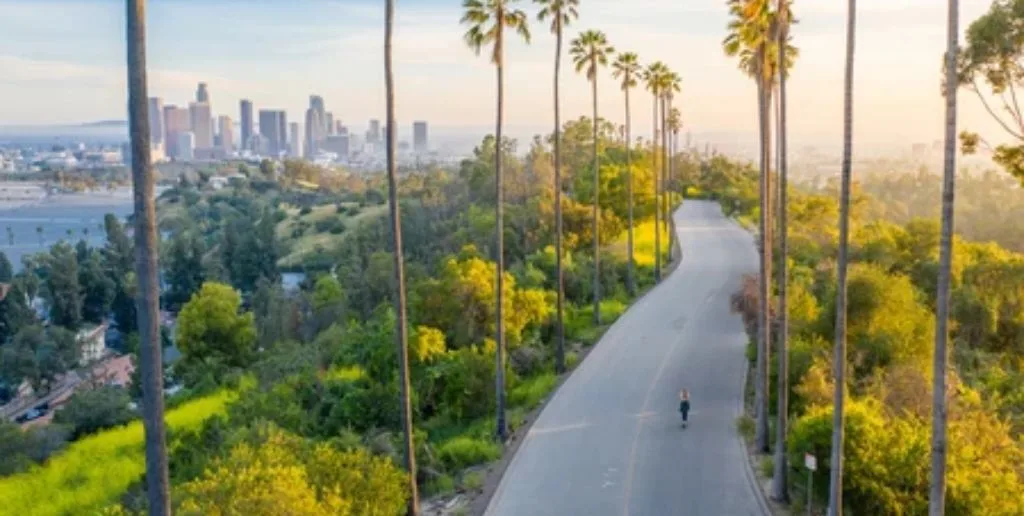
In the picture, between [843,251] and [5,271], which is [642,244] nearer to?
[843,251]

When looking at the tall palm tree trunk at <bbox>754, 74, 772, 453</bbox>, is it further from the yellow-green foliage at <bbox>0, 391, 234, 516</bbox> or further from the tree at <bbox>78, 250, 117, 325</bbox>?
the tree at <bbox>78, 250, 117, 325</bbox>

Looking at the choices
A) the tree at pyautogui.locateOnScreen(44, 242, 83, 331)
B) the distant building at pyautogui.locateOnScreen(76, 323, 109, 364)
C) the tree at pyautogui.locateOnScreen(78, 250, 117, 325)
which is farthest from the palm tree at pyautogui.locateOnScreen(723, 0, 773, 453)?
the tree at pyautogui.locateOnScreen(78, 250, 117, 325)

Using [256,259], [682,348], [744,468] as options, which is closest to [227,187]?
[256,259]

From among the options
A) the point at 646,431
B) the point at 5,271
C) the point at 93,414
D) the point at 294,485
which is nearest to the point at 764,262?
the point at 646,431

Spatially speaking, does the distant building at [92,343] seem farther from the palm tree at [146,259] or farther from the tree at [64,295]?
the palm tree at [146,259]

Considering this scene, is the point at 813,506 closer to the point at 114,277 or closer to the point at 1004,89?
the point at 1004,89

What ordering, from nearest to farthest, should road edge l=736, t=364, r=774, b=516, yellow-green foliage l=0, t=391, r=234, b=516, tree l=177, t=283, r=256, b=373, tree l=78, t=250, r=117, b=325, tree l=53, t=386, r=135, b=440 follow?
road edge l=736, t=364, r=774, b=516 → yellow-green foliage l=0, t=391, r=234, b=516 → tree l=53, t=386, r=135, b=440 → tree l=177, t=283, r=256, b=373 → tree l=78, t=250, r=117, b=325

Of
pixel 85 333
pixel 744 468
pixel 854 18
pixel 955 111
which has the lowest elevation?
pixel 85 333
